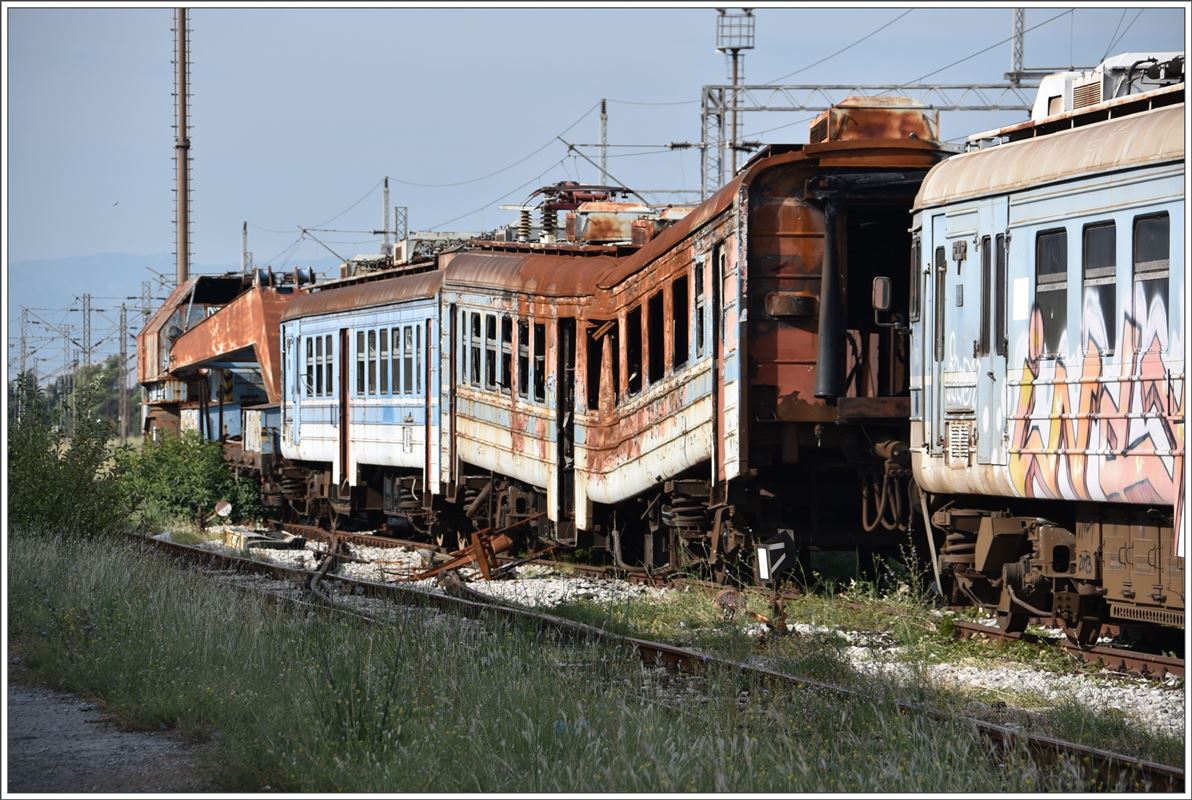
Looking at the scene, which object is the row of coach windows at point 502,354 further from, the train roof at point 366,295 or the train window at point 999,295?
the train window at point 999,295

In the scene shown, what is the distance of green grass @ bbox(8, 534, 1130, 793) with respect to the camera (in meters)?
7.04

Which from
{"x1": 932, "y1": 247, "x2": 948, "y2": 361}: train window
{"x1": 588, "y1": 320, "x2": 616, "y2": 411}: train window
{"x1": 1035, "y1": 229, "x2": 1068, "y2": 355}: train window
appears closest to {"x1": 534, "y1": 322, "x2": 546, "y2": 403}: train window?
{"x1": 588, "y1": 320, "x2": 616, "y2": 411}: train window

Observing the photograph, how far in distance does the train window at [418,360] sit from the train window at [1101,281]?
1236cm

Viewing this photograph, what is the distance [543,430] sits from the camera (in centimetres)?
1825

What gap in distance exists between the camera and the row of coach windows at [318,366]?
2561 cm

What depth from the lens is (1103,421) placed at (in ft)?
33.9

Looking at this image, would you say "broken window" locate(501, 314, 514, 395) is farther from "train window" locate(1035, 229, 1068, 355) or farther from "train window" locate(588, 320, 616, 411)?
"train window" locate(1035, 229, 1068, 355)

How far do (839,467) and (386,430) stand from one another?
31.7 ft

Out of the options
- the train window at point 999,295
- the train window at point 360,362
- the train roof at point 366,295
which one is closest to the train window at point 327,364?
the train roof at point 366,295

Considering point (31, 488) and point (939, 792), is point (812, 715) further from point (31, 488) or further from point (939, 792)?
point (31, 488)

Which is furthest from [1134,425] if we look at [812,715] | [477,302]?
[477,302]

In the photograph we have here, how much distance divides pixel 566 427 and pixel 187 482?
13912mm

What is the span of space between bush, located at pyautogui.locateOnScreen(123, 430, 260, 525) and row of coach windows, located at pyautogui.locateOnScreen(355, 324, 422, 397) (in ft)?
22.1

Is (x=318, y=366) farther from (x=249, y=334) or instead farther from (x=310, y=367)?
(x=249, y=334)
